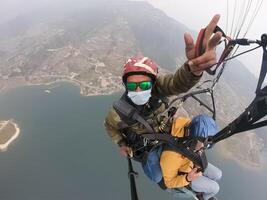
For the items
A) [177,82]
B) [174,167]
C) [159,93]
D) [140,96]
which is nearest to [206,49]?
[177,82]

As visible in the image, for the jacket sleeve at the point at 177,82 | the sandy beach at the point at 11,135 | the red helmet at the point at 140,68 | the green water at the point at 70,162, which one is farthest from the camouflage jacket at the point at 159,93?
the sandy beach at the point at 11,135

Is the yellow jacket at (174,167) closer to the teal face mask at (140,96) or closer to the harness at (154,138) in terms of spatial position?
the harness at (154,138)

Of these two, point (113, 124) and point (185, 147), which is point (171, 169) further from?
point (113, 124)

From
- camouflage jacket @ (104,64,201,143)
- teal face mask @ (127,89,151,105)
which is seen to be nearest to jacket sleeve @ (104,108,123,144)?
camouflage jacket @ (104,64,201,143)

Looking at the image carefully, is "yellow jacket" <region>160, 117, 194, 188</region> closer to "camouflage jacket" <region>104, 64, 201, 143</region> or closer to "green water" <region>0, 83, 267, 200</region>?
"camouflage jacket" <region>104, 64, 201, 143</region>

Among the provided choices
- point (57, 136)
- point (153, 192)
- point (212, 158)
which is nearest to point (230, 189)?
point (212, 158)

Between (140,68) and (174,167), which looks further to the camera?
(174,167)
